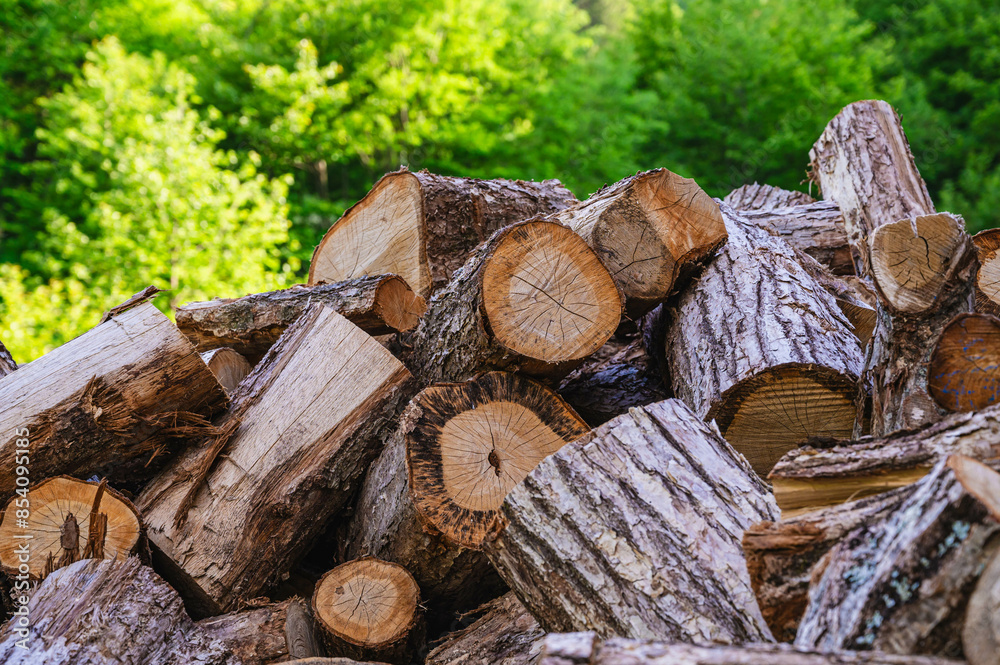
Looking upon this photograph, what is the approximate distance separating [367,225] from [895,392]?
Result: 2.26 m

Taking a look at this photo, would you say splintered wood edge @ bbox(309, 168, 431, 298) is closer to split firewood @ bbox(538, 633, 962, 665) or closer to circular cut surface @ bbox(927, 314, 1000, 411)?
circular cut surface @ bbox(927, 314, 1000, 411)

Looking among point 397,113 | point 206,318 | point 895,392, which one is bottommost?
point 895,392

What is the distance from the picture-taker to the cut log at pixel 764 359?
217cm

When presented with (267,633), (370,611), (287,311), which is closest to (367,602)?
(370,611)

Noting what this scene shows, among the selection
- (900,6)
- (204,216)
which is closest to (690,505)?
(204,216)

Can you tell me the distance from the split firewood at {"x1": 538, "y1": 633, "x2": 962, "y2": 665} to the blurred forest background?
768 centimetres

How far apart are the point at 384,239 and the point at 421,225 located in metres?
0.21

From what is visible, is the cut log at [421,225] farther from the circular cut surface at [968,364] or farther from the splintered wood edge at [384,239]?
the circular cut surface at [968,364]

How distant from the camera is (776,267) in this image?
265 cm

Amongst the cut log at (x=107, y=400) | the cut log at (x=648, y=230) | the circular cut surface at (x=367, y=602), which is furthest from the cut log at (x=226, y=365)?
the cut log at (x=648, y=230)

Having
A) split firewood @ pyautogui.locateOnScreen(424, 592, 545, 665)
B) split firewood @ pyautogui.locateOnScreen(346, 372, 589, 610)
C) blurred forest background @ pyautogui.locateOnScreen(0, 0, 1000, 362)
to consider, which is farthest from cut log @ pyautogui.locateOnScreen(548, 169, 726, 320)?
blurred forest background @ pyautogui.locateOnScreen(0, 0, 1000, 362)

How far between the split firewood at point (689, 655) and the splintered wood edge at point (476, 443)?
96 centimetres

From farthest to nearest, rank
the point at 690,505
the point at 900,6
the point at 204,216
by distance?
the point at 900,6
the point at 204,216
the point at 690,505

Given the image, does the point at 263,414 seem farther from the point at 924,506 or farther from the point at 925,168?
the point at 925,168
